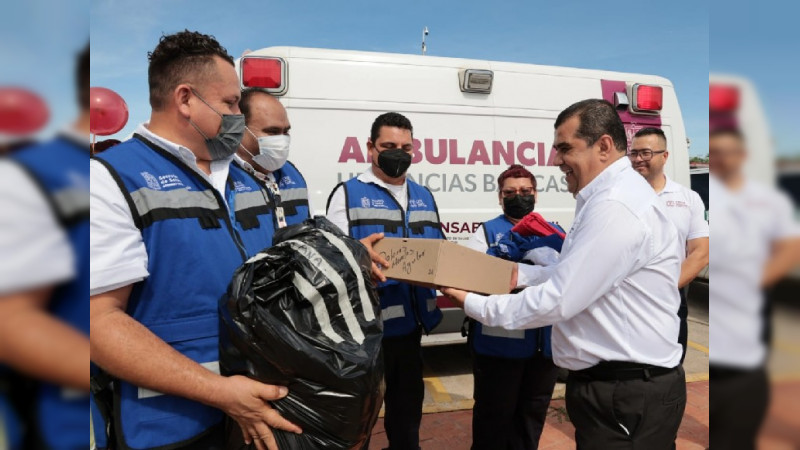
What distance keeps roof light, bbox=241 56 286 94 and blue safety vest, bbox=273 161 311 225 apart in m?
1.05

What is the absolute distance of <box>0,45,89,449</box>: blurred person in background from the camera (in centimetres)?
37

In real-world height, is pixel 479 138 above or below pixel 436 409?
above

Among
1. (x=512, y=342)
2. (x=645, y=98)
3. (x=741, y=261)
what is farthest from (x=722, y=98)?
(x=645, y=98)

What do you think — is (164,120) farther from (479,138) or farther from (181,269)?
(479,138)

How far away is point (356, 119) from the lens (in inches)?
159

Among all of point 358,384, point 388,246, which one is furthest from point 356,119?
point 358,384

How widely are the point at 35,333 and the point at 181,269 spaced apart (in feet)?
3.44

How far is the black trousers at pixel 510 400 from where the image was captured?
2805mm

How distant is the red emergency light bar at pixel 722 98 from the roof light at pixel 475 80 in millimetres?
3938

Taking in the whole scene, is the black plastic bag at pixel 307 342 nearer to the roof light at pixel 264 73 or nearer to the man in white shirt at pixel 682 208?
the man in white shirt at pixel 682 208

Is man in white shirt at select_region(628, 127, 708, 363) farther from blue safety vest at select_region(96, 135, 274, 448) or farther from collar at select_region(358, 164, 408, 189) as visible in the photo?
blue safety vest at select_region(96, 135, 274, 448)

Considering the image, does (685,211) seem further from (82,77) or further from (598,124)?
(82,77)

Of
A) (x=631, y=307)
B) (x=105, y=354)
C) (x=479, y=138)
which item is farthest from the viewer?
(x=479, y=138)

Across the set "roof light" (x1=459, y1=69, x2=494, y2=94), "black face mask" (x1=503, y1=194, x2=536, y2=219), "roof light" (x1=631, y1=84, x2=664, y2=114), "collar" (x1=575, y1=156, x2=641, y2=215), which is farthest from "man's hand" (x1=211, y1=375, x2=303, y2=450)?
"roof light" (x1=631, y1=84, x2=664, y2=114)
